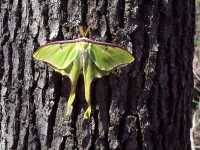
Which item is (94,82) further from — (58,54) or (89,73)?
(58,54)

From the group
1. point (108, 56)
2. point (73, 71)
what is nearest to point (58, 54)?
point (73, 71)

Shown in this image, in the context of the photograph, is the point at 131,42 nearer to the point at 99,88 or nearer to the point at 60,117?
the point at 99,88

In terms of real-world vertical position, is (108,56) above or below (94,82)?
above

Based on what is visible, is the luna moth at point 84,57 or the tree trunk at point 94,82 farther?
the tree trunk at point 94,82

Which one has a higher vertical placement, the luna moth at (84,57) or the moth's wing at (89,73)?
the luna moth at (84,57)

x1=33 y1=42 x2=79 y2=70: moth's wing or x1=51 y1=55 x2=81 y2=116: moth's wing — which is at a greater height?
x1=33 y1=42 x2=79 y2=70: moth's wing

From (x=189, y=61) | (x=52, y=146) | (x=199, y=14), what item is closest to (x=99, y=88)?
(x=52, y=146)
